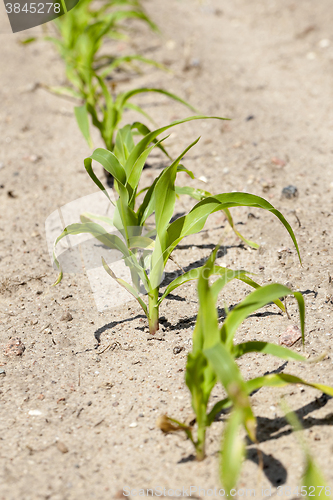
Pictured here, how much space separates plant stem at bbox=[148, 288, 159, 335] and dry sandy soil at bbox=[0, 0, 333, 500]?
4 cm

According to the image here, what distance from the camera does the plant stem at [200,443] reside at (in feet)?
3.26

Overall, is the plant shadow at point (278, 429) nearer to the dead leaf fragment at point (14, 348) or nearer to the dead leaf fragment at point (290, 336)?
the dead leaf fragment at point (290, 336)

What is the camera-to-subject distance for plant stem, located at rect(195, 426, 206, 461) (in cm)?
99

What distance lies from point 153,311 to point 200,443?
0.48 m

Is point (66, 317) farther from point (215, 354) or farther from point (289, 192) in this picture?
point (289, 192)

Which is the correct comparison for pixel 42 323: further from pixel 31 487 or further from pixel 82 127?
pixel 82 127

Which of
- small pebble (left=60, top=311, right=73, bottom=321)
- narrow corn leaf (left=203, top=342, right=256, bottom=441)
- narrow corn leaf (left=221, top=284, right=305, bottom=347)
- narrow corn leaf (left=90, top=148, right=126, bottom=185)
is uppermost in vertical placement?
narrow corn leaf (left=90, top=148, right=126, bottom=185)

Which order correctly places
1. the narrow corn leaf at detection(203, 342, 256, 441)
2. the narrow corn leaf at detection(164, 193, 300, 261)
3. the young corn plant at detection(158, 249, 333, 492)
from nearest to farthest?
the narrow corn leaf at detection(203, 342, 256, 441) → the young corn plant at detection(158, 249, 333, 492) → the narrow corn leaf at detection(164, 193, 300, 261)

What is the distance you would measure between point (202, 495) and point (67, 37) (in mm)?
2886

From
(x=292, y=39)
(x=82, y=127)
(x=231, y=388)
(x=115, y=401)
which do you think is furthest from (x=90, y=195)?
(x=292, y=39)

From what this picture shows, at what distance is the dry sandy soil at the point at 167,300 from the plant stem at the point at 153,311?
0.04m

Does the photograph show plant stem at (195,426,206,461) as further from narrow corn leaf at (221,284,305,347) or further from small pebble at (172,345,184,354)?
small pebble at (172,345,184,354)

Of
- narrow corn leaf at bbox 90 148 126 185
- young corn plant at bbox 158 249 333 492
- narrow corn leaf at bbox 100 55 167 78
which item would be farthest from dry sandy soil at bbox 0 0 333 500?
narrow corn leaf at bbox 90 148 126 185

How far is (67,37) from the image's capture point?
292 centimetres
